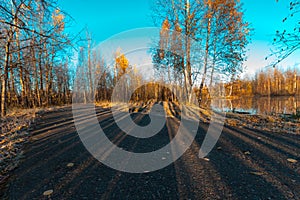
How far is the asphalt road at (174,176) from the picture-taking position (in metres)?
1.71

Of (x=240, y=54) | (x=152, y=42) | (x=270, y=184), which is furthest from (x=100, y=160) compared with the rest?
(x=152, y=42)

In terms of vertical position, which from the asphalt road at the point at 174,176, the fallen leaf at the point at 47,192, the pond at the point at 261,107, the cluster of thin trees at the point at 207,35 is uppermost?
the cluster of thin trees at the point at 207,35

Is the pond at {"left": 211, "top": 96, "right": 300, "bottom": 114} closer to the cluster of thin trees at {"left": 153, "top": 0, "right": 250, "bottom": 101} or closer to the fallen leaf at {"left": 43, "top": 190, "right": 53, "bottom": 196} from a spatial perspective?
the cluster of thin trees at {"left": 153, "top": 0, "right": 250, "bottom": 101}

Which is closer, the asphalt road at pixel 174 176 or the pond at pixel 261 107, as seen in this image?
the asphalt road at pixel 174 176

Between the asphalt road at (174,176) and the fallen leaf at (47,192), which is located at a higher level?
the fallen leaf at (47,192)

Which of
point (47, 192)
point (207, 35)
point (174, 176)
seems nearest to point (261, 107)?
point (207, 35)

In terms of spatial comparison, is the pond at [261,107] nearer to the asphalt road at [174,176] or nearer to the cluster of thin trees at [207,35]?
the cluster of thin trees at [207,35]

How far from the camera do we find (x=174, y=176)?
2.09m

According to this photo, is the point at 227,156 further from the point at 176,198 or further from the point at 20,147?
the point at 20,147

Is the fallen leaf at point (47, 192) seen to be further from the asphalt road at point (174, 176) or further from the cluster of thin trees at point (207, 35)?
the cluster of thin trees at point (207, 35)

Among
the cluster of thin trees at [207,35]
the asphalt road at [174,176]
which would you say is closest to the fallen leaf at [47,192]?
the asphalt road at [174,176]

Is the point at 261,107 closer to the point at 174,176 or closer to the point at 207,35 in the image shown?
the point at 207,35

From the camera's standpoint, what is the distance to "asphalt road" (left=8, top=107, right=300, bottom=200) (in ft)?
5.59

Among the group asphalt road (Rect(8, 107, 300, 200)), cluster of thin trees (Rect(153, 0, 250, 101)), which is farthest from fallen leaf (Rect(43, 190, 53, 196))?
cluster of thin trees (Rect(153, 0, 250, 101))
